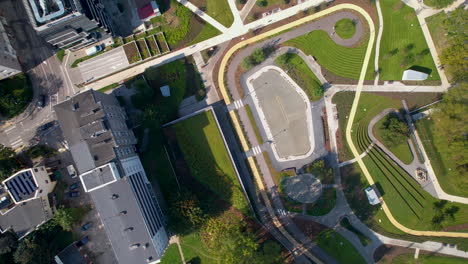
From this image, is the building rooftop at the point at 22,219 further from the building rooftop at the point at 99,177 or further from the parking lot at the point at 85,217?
the building rooftop at the point at 99,177

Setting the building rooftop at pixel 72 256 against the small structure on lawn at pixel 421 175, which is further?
the small structure on lawn at pixel 421 175

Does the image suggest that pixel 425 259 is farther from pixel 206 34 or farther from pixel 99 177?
pixel 99 177

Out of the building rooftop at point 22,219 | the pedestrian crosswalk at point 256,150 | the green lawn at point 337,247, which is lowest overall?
the green lawn at point 337,247

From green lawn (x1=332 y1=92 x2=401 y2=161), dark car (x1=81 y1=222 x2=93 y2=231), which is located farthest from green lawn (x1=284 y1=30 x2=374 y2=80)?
dark car (x1=81 y1=222 x2=93 y2=231)

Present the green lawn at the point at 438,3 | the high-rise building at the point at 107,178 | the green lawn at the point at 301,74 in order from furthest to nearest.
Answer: the green lawn at the point at 301,74 < the green lawn at the point at 438,3 < the high-rise building at the point at 107,178

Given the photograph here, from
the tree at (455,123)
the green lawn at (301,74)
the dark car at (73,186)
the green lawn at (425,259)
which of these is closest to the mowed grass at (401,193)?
the green lawn at (425,259)


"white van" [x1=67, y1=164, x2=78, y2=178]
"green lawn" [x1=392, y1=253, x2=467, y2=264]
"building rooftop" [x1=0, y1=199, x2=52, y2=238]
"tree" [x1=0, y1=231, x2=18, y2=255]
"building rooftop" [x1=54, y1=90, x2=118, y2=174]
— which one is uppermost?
"building rooftop" [x1=54, y1=90, x2=118, y2=174]

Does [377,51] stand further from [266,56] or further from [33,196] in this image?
[33,196]

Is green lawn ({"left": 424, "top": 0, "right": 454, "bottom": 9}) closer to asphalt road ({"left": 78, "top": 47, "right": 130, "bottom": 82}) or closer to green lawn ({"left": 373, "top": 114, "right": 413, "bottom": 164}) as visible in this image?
green lawn ({"left": 373, "top": 114, "right": 413, "bottom": 164})
